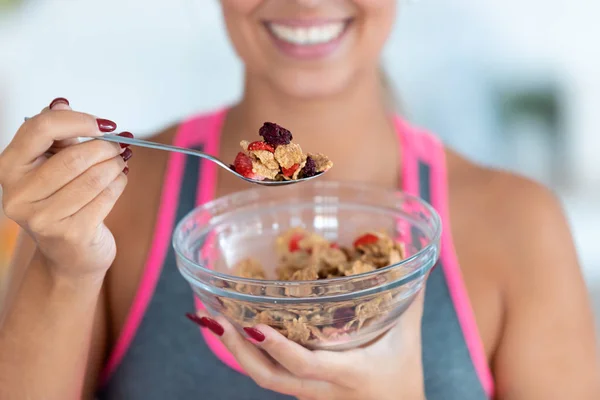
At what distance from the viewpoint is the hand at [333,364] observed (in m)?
0.52

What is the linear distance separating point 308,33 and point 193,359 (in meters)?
0.40

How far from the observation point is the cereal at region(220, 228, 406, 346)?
1.70ft

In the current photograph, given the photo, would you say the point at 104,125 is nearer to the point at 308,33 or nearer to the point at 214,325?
the point at 214,325

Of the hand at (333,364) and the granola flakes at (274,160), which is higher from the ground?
the granola flakes at (274,160)

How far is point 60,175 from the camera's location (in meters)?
0.49

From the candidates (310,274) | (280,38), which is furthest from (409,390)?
(280,38)

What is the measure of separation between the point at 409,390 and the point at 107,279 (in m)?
0.38

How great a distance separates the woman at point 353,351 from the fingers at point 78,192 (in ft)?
0.27

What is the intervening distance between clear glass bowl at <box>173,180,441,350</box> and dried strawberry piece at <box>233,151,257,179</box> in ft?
0.29

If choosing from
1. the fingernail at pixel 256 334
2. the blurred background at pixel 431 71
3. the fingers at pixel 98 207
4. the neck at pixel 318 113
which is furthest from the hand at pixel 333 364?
the blurred background at pixel 431 71

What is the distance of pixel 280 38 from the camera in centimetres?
76

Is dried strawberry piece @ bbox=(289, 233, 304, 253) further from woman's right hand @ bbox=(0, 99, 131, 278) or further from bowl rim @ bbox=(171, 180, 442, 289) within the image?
woman's right hand @ bbox=(0, 99, 131, 278)

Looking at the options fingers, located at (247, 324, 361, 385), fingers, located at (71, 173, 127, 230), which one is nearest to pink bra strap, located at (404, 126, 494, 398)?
fingers, located at (247, 324, 361, 385)

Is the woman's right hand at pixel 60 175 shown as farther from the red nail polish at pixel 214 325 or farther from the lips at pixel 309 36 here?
the lips at pixel 309 36
